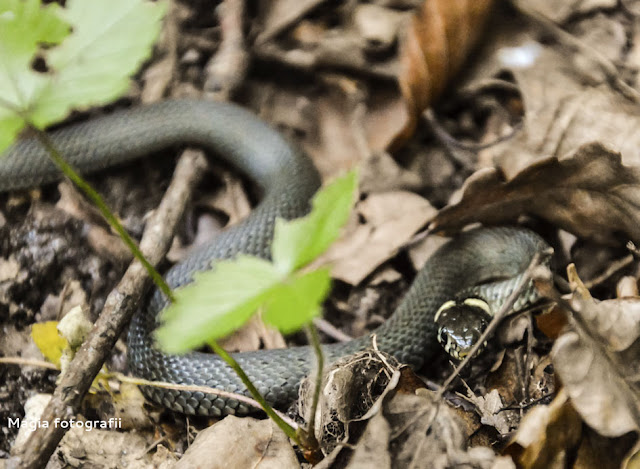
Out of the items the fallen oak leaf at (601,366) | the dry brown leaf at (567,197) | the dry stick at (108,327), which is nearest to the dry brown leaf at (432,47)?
the dry brown leaf at (567,197)

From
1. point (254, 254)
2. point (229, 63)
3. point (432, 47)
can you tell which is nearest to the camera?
point (254, 254)

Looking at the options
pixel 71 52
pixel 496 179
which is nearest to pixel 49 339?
pixel 71 52

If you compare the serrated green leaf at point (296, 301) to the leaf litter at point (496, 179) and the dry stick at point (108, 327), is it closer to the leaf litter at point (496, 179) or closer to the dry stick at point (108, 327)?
the leaf litter at point (496, 179)

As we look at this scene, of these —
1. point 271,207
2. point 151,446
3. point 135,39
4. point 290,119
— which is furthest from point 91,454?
point 290,119

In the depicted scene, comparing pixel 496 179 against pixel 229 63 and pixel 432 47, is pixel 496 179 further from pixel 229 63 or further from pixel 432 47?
pixel 229 63

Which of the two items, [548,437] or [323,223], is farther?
[548,437]

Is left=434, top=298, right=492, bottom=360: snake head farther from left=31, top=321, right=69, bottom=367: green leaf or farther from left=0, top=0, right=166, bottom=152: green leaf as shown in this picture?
left=0, top=0, right=166, bottom=152: green leaf

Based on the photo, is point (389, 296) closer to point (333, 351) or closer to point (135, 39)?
point (333, 351)
